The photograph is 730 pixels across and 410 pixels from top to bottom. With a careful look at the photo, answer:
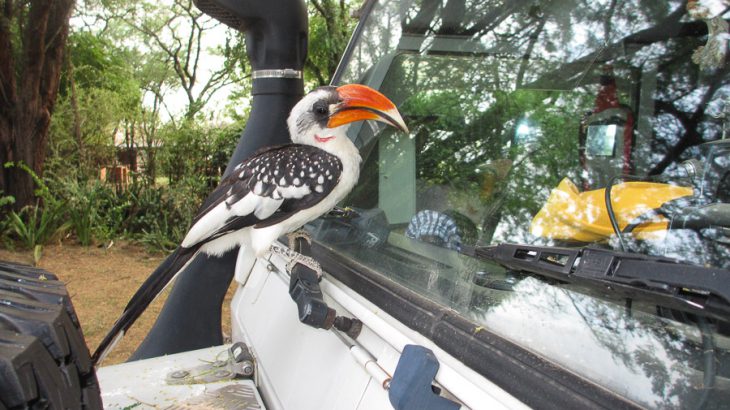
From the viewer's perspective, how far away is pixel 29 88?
22.3ft

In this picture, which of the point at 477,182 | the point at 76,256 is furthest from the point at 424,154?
the point at 76,256

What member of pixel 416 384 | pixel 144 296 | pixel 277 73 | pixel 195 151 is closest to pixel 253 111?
pixel 277 73

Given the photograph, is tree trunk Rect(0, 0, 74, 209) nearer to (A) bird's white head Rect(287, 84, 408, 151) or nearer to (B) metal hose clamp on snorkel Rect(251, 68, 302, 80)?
(B) metal hose clamp on snorkel Rect(251, 68, 302, 80)

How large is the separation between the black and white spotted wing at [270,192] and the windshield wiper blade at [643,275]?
93 cm

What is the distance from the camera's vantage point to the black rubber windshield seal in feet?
Result: 2.27

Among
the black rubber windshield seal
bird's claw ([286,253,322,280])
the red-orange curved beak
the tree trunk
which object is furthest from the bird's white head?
the tree trunk

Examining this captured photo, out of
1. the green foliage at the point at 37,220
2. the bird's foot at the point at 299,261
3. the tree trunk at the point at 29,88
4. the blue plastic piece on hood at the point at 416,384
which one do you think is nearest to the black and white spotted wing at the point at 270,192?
the bird's foot at the point at 299,261

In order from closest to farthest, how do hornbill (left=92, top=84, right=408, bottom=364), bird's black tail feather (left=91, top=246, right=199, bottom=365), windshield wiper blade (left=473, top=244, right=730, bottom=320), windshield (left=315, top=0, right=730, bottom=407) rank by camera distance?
1. windshield wiper blade (left=473, top=244, right=730, bottom=320)
2. windshield (left=315, top=0, right=730, bottom=407)
3. bird's black tail feather (left=91, top=246, right=199, bottom=365)
4. hornbill (left=92, top=84, right=408, bottom=364)

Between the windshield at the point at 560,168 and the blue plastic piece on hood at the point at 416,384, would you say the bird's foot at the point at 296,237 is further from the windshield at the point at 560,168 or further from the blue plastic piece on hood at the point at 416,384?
the blue plastic piece on hood at the point at 416,384

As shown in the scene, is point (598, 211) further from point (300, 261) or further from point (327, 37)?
point (327, 37)

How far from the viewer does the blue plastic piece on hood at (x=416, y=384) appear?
0.82 metres

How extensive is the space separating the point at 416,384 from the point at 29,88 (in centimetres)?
782

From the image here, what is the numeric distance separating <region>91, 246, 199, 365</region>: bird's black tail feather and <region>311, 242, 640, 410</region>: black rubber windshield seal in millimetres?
742

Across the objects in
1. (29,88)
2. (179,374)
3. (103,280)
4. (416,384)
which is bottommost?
(103,280)
